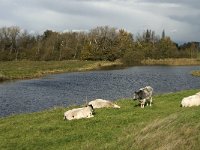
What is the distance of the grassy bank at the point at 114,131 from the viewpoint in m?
13.3

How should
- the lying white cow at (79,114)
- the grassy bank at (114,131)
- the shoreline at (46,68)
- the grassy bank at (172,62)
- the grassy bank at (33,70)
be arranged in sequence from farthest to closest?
the grassy bank at (172,62) < the shoreline at (46,68) < the grassy bank at (33,70) < the lying white cow at (79,114) < the grassy bank at (114,131)

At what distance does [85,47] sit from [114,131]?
103 meters

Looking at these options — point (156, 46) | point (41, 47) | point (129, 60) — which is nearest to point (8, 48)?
point (41, 47)

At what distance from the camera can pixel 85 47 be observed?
119188mm

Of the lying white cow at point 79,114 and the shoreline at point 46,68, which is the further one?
the shoreline at point 46,68

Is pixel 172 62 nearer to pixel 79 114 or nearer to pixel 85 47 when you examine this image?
pixel 85 47

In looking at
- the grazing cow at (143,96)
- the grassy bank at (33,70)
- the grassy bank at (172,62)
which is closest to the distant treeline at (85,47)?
the grassy bank at (172,62)

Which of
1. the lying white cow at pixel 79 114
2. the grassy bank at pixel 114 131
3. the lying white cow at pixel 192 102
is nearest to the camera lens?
the grassy bank at pixel 114 131

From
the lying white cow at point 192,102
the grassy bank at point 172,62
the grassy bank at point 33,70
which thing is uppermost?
the lying white cow at point 192,102

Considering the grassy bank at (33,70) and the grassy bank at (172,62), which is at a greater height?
the grassy bank at (172,62)

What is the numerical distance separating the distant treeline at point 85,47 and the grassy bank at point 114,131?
9399cm

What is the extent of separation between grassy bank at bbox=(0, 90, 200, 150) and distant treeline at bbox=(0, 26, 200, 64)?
9399 cm

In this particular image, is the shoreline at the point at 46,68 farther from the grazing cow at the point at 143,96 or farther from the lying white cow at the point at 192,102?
the lying white cow at the point at 192,102

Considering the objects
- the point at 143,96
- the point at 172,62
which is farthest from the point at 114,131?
the point at 172,62
